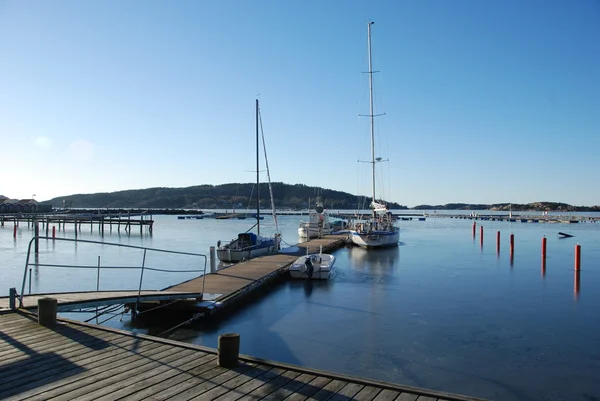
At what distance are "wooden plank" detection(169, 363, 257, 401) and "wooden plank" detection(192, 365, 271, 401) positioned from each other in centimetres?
6

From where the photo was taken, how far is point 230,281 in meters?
18.7

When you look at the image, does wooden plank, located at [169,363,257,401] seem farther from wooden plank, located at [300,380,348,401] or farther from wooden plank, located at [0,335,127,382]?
wooden plank, located at [0,335,127,382]

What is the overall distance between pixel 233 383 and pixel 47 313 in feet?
14.7

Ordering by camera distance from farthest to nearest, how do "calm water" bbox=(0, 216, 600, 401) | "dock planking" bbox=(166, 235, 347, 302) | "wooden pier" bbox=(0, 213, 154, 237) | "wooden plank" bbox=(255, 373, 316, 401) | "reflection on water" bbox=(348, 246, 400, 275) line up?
1. "wooden pier" bbox=(0, 213, 154, 237)
2. "reflection on water" bbox=(348, 246, 400, 275)
3. "dock planking" bbox=(166, 235, 347, 302)
4. "calm water" bbox=(0, 216, 600, 401)
5. "wooden plank" bbox=(255, 373, 316, 401)

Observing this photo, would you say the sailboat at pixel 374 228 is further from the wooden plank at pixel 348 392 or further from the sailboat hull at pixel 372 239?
the wooden plank at pixel 348 392

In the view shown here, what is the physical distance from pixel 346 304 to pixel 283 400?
11799 millimetres

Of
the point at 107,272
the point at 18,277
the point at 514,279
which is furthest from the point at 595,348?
the point at 18,277

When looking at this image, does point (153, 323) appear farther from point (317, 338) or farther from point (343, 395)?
point (343, 395)

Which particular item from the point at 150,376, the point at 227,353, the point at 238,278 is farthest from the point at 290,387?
the point at 238,278

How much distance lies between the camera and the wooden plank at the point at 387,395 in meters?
5.68

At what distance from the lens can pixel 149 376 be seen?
20.4ft

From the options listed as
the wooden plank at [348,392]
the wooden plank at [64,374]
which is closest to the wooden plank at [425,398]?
the wooden plank at [348,392]

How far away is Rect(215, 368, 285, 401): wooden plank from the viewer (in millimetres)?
5648

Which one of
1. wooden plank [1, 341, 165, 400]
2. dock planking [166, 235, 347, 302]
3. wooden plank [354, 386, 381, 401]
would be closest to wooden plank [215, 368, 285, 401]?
wooden plank [354, 386, 381, 401]
